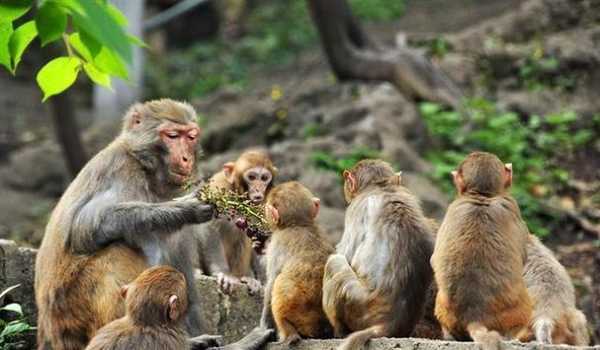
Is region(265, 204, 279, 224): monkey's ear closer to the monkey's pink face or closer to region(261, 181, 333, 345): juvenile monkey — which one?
region(261, 181, 333, 345): juvenile monkey

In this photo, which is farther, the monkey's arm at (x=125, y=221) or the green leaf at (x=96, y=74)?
the monkey's arm at (x=125, y=221)

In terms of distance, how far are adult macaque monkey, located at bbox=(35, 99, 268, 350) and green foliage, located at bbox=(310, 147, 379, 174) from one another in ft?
17.6

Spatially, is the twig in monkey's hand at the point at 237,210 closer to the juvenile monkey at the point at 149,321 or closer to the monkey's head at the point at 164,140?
the monkey's head at the point at 164,140

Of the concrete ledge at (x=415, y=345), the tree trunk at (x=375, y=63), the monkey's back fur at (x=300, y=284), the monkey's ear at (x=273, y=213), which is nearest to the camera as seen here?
Answer: the concrete ledge at (x=415, y=345)

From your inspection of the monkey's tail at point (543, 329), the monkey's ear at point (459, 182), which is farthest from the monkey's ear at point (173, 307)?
the monkey's tail at point (543, 329)

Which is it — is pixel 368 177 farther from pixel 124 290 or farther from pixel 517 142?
pixel 517 142

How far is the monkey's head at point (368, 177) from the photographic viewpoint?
6832mm

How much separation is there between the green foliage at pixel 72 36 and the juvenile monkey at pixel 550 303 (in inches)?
117

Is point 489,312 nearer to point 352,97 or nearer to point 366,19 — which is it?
point 352,97

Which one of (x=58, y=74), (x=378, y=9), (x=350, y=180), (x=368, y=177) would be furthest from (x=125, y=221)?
(x=378, y=9)

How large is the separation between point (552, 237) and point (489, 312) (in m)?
6.21

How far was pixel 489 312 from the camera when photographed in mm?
6000

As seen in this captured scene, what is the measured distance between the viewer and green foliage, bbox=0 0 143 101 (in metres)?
3.31

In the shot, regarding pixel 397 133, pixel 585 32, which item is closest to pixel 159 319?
pixel 397 133
